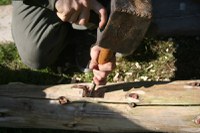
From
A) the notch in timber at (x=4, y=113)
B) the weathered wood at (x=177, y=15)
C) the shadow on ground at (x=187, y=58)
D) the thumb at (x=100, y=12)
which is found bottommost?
the notch in timber at (x=4, y=113)

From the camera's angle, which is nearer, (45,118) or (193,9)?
(45,118)

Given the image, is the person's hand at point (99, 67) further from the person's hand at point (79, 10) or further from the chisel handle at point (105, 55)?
the person's hand at point (79, 10)

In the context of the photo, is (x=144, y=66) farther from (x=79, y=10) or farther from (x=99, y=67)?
(x=79, y=10)

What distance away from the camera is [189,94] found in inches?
110

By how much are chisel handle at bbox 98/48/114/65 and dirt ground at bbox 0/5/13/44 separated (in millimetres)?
1390

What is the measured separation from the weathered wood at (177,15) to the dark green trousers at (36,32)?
818 millimetres

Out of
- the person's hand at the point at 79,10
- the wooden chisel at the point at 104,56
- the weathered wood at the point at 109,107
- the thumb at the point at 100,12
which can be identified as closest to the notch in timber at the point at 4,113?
the weathered wood at the point at 109,107

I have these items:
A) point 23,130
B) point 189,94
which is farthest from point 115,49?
point 23,130

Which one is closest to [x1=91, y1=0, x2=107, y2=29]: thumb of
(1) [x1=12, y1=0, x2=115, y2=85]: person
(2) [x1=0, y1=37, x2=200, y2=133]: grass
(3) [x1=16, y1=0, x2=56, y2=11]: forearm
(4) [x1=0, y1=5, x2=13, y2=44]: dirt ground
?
(3) [x1=16, y1=0, x2=56, y2=11]: forearm

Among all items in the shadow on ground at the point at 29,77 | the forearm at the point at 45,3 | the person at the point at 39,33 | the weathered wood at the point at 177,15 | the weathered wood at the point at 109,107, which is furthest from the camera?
the weathered wood at the point at 177,15

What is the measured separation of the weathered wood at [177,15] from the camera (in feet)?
13.0

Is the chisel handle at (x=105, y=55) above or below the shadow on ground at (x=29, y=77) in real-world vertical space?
above

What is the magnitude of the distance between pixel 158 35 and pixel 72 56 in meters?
0.77

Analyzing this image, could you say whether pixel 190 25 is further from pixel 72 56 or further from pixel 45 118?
pixel 45 118
